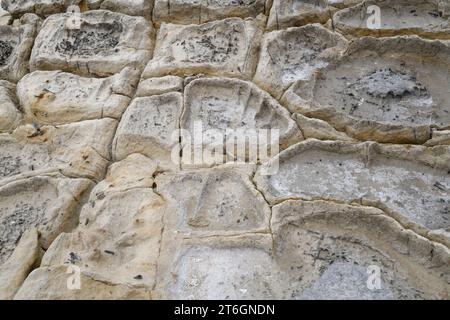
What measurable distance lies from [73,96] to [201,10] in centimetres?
88

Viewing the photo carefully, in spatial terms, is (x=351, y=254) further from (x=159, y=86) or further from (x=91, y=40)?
(x=91, y=40)

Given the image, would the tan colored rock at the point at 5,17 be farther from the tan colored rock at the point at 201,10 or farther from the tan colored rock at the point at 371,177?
the tan colored rock at the point at 371,177

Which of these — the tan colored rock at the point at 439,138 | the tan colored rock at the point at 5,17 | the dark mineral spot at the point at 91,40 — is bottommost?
the tan colored rock at the point at 439,138

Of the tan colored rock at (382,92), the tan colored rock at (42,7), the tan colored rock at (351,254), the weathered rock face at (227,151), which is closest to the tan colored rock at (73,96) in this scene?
the weathered rock face at (227,151)

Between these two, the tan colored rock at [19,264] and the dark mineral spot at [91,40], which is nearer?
the tan colored rock at [19,264]

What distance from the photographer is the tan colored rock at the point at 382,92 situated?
6.62 feet

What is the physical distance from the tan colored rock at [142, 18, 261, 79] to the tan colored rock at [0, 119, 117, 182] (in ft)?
1.46

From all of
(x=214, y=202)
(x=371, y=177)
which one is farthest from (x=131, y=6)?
(x=371, y=177)

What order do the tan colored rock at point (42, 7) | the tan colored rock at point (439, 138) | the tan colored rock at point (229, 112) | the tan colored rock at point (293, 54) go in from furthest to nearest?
the tan colored rock at point (42, 7) → the tan colored rock at point (293, 54) → the tan colored rock at point (229, 112) → the tan colored rock at point (439, 138)

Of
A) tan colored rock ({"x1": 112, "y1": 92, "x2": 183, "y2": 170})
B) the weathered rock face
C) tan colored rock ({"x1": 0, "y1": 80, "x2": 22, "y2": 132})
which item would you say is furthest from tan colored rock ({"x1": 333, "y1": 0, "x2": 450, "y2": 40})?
tan colored rock ({"x1": 0, "y1": 80, "x2": 22, "y2": 132})

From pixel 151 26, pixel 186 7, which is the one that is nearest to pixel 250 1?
pixel 186 7

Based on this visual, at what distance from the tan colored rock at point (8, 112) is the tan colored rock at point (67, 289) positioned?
1006mm

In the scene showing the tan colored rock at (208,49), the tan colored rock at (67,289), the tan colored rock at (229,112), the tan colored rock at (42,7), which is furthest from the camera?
the tan colored rock at (42,7)
